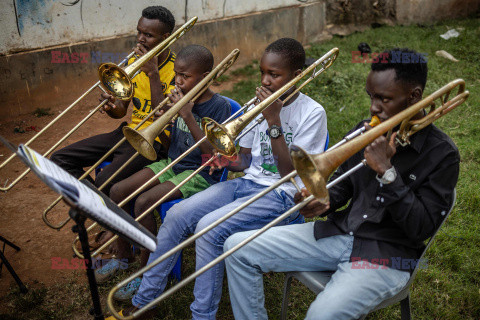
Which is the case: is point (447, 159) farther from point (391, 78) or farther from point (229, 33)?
point (229, 33)

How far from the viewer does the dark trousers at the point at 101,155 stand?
3195 mm

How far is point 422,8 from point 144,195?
8599 mm

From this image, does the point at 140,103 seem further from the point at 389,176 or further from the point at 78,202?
the point at 389,176

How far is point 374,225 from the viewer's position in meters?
2.16

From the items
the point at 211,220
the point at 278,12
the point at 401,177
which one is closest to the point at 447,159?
the point at 401,177

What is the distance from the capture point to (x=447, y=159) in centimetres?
199

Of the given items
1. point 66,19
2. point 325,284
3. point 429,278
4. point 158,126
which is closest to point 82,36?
point 66,19

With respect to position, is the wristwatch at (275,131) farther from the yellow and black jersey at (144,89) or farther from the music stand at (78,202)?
the yellow and black jersey at (144,89)

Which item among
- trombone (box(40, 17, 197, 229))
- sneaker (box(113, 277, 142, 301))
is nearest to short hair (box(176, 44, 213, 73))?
trombone (box(40, 17, 197, 229))

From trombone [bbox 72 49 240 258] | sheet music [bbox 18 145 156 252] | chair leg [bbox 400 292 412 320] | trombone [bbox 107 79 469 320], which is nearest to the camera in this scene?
sheet music [bbox 18 145 156 252]

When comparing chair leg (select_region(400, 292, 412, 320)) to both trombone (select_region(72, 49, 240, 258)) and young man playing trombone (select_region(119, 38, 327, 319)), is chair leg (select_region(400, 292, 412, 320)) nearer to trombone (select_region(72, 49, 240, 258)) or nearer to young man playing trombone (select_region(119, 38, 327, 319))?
young man playing trombone (select_region(119, 38, 327, 319))

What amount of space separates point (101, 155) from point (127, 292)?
45.1 inches

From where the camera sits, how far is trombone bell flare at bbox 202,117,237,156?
2.57 m

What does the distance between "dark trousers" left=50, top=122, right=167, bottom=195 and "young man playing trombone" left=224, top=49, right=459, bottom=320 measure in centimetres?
124
